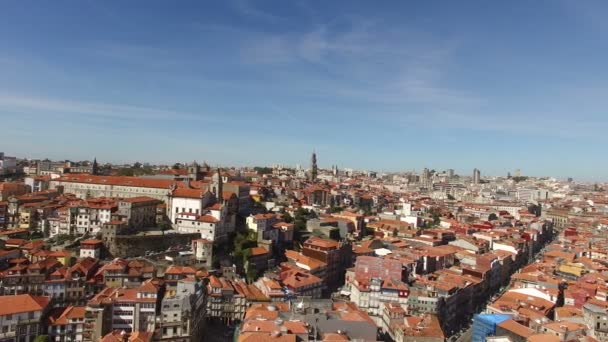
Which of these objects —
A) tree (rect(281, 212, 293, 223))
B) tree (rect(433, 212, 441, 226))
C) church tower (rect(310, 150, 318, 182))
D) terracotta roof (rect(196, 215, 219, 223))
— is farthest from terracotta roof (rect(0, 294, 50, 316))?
church tower (rect(310, 150, 318, 182))

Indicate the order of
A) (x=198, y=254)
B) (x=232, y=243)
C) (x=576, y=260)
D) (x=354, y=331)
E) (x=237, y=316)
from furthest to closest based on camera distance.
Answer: (x=576, y=260) → (x=232, y=243) → (x=198, y=254) → (x=237, y=316) → (x=354, y=331)

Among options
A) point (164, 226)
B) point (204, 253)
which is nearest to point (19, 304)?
point (204, 253)

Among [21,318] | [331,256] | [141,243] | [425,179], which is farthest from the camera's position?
[425,179]

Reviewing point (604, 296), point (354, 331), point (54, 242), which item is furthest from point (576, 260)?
point (54, 242)

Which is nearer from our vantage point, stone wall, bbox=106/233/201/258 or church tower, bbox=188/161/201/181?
stone wall, bbox=106/233/201/258

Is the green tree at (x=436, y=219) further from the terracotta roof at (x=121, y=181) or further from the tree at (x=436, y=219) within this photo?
the terracotta roof at (x=121, y=181)

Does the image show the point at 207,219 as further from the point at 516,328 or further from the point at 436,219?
the point at 436,219

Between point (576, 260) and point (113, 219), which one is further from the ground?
point (113, 219)

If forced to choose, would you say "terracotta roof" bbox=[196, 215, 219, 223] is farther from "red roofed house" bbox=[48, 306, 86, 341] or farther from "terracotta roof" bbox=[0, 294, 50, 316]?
"terracotta roof" bbox=[0, 294, 50, 316]

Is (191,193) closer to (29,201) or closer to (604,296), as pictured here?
(29,201)

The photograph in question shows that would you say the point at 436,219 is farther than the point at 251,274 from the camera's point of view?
Yes

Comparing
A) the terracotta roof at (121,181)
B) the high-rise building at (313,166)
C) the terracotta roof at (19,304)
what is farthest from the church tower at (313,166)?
the terracotta roof at (19,304)
